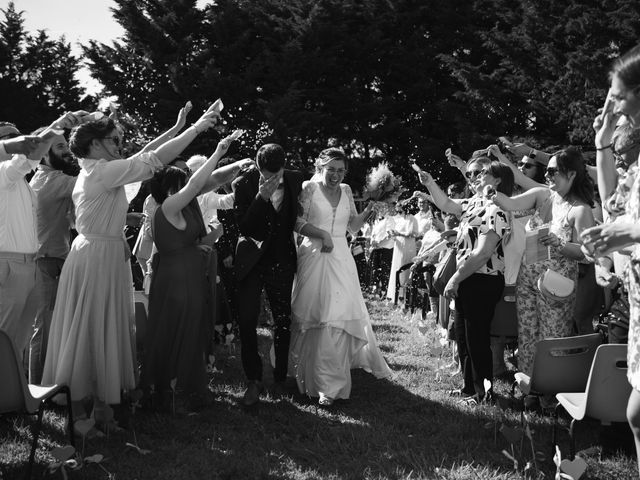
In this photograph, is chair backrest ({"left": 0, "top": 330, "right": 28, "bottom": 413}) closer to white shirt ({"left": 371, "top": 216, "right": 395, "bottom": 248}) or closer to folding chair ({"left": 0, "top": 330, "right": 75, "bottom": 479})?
folding chair ({"left": 0, "top": 330, "right": 75, "bottom": 479})

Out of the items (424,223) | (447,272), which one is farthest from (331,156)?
(424,223)

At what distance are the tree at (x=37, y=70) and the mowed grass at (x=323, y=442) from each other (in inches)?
857

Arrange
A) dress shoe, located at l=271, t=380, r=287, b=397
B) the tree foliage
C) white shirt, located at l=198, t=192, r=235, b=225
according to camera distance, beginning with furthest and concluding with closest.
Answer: the tree foliage → white shirt, located at l=198, t=192, r=235, b=225 → dress shoe, located at l=271, t=380, r=287, b=397

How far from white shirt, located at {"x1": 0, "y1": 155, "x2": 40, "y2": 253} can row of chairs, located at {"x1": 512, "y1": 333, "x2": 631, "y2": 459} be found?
3.39 m

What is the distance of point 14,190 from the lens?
Result: 4.55m

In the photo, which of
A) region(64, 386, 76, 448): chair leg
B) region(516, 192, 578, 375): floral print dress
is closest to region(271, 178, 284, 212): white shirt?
region(516, 192, 578, 375): floral print dress

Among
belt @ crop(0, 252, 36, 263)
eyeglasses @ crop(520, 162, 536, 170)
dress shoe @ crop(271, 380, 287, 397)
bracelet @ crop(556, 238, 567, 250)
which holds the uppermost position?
eyeglasses @ crop(520, 162, 536, 170)

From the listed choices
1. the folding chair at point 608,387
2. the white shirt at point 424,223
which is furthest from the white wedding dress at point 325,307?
the white shirt at point 424,223

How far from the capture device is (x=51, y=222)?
5242 mm

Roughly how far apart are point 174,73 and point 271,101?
134 inches

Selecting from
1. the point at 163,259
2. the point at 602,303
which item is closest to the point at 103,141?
the point at 163,259

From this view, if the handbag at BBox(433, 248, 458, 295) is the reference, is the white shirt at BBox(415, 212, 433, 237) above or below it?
above

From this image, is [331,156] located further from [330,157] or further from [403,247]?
[403,247]

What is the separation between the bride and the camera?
5.30 meters
